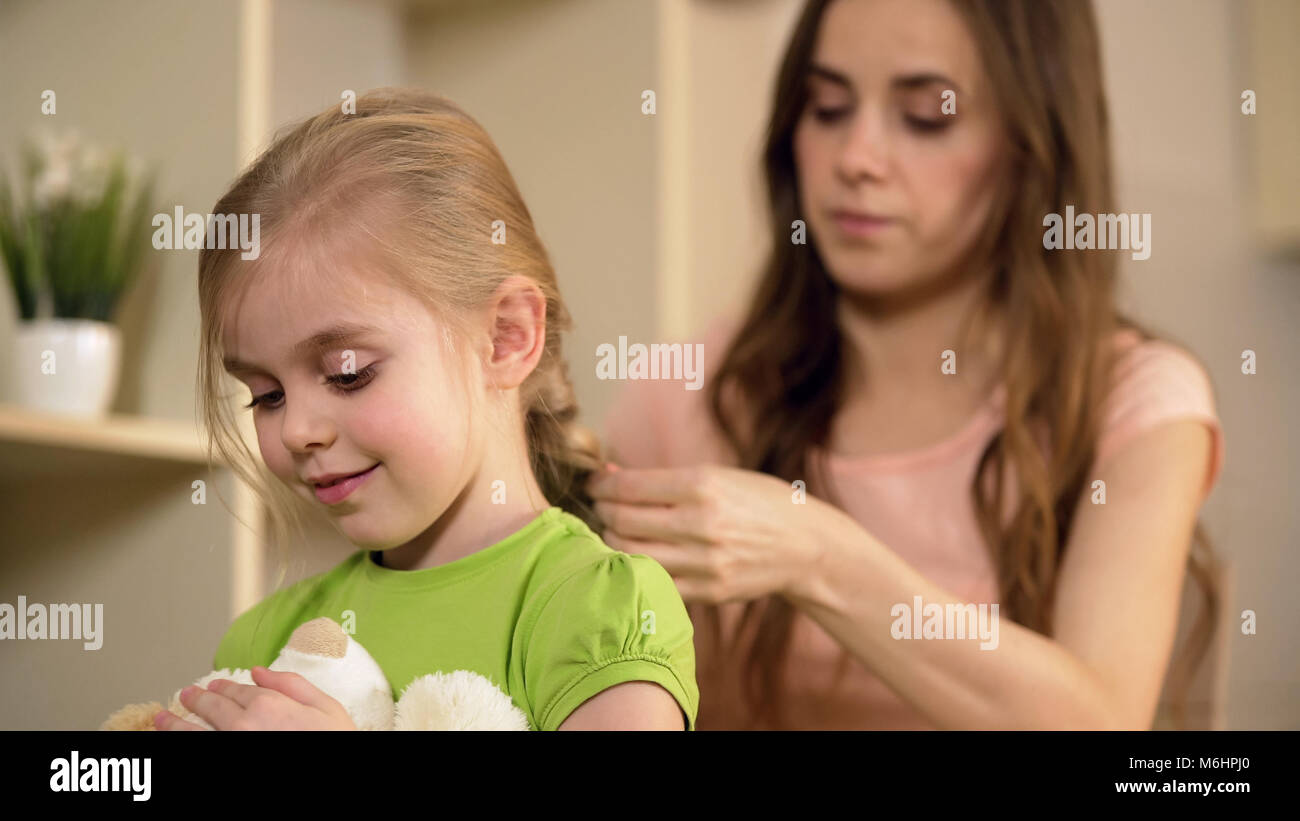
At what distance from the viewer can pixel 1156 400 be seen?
109cm

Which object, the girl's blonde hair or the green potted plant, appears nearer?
the girl's blonde hair

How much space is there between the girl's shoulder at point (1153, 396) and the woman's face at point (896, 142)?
0.67 feet

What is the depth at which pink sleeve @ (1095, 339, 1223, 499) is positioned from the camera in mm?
1079

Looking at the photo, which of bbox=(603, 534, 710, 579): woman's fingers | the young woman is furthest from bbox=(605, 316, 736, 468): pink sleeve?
bbox=(603, 534, 710, 579): woman's fingers

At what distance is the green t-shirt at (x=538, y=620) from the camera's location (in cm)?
56

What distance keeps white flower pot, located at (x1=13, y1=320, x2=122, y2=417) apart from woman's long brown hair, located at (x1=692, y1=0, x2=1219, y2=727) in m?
0.69

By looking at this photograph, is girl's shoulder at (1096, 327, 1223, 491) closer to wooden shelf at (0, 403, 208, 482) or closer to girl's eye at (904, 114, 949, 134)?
girl's eye at (904, 114, 949, 134)

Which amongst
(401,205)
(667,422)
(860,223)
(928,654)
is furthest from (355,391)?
(667,422)

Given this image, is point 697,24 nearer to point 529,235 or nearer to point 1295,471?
point 1295,471

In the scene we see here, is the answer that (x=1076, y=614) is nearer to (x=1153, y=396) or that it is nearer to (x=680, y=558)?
(x=1153, y=396)

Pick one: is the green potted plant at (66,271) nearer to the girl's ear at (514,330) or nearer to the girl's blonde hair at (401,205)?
the girl's blonde hair at (401,205)

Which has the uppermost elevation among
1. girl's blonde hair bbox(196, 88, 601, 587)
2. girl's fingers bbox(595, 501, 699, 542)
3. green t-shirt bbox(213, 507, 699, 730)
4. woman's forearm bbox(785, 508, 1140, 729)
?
girl's blonde hair bbox(196, 88, 601, 587)

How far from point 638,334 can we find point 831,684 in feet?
2.33
